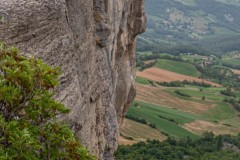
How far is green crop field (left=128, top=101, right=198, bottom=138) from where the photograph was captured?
83562mm

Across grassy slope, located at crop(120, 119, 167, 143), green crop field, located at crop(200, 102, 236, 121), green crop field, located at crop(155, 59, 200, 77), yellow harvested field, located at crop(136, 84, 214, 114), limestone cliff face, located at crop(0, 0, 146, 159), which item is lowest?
green crop field, located at crop(155, 59, 200, 77)

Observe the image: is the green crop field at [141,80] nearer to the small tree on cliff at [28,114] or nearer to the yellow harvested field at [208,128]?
the yellow harvested field at [208,128]

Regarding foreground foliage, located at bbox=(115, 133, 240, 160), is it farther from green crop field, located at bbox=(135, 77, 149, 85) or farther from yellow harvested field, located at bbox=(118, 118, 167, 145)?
green crop field, located at bbox=(135, 77, 149, 85)

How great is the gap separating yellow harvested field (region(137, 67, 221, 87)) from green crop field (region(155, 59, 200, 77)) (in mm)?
3214

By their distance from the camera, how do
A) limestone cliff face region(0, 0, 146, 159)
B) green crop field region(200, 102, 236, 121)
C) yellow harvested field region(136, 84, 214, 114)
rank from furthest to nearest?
yellow harvested field region(136, 84, 214, 114), green crop field region(200, 102, 236, 121), limestone cliff face region(0, 0, 146, 159)

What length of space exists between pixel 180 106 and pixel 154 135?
29.2 metres

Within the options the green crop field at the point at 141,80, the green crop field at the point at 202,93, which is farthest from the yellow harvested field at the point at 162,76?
the green crop field at the point at 202,93

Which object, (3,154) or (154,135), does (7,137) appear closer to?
(3,154)

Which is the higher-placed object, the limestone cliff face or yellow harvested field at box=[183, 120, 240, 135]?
the limestone cliff face

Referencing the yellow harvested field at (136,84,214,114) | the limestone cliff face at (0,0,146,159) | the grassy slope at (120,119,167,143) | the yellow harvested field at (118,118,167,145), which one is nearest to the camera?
the limestone cliff face at (0,0,146,159)

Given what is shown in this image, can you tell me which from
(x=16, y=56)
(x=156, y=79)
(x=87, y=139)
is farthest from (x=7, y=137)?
(x=156, y=79)

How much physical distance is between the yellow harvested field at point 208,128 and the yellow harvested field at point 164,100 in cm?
866

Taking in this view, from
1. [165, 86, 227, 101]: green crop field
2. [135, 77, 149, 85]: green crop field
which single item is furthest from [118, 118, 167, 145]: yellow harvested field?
[165, 86, 227, 101]: green crop field

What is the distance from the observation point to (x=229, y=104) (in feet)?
357
